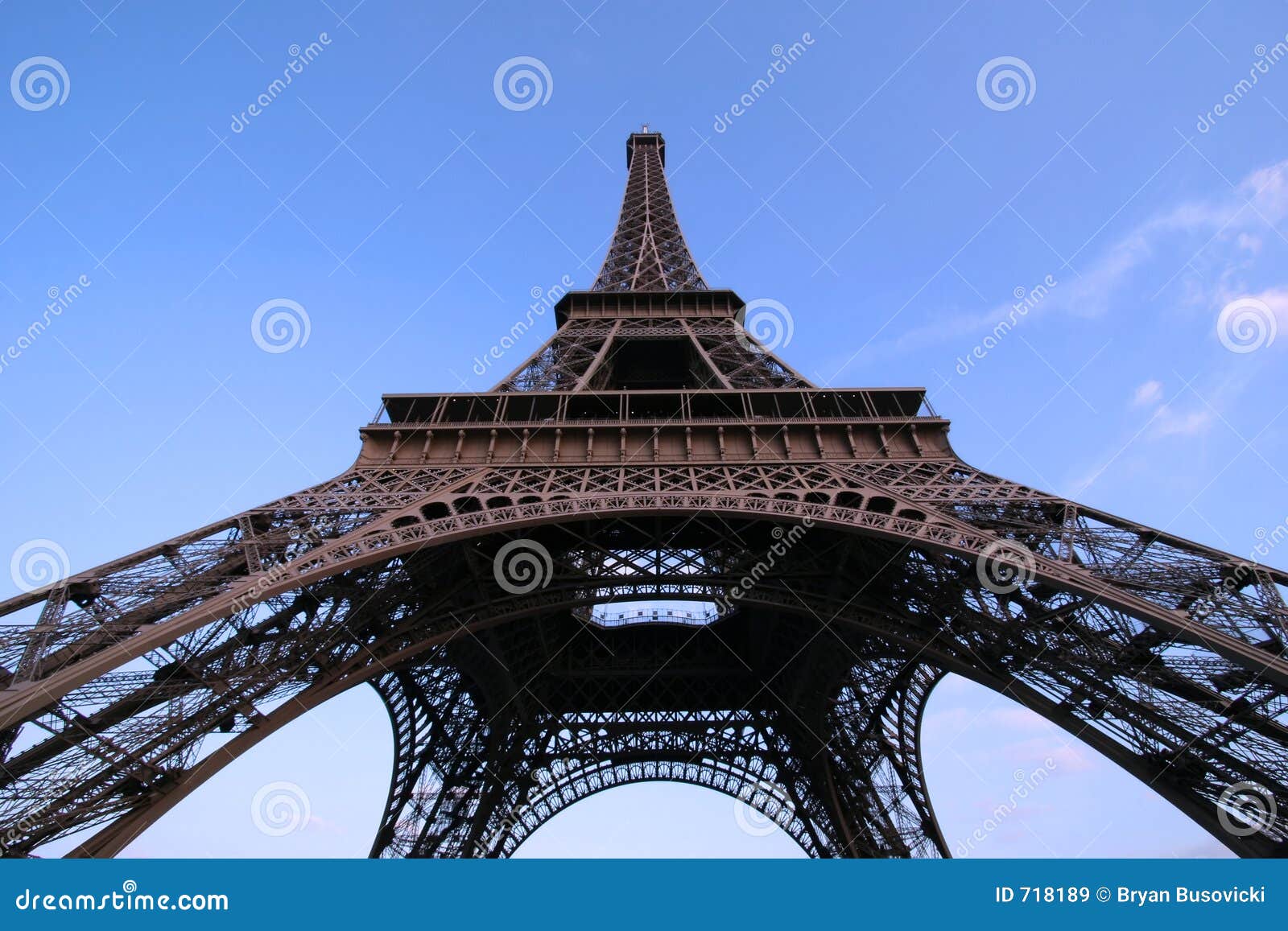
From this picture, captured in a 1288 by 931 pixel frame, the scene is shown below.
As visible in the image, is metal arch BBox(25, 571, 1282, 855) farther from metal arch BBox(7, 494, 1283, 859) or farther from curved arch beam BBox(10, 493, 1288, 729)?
curved arch beam BBox(10, 493, 1288, 729)

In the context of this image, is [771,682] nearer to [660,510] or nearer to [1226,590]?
[660,510]

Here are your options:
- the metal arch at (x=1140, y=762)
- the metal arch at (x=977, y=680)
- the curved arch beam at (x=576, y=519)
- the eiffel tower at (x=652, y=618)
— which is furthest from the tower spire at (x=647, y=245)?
the metal arch at (x=1140, y=762)

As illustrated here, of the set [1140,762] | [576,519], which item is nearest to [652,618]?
[576,519]

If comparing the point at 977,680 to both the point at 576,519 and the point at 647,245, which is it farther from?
the point at 647,245

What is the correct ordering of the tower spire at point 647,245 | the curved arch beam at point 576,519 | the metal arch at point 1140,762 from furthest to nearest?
the tower spire at point 647,245 → the metal arch at point 1140,762 → the curved arch beam at point 576,519

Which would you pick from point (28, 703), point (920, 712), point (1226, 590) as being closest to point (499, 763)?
point (920, 712)

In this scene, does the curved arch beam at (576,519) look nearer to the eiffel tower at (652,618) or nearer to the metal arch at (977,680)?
the eiffel tower at (652,618)
